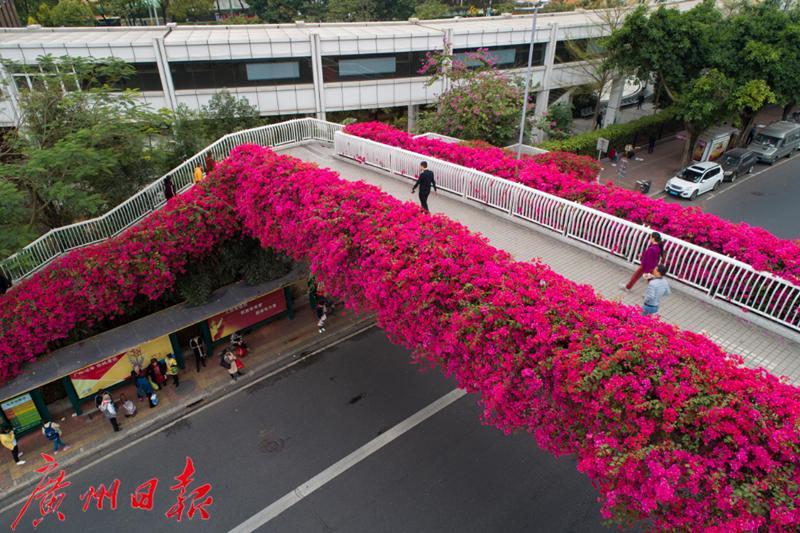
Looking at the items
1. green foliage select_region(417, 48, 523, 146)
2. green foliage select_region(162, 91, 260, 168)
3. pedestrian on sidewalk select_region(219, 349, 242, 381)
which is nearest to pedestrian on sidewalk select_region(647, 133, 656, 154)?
green foliage select_region(417, 48, 523, 146)

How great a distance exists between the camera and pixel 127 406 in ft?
47.6

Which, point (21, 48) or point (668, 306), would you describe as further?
point (21, 48)

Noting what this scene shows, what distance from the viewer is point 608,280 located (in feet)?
39.1

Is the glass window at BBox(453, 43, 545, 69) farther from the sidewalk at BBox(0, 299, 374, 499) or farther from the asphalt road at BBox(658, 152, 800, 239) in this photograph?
the sidewalk at BBox(0, 299, 374, 499)

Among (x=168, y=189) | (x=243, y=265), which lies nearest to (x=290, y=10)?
(x=168, y=189)

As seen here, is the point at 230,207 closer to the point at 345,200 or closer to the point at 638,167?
the point at 345,200

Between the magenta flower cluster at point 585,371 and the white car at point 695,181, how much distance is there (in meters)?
22.7

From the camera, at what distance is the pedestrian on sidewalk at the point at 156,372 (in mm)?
15406

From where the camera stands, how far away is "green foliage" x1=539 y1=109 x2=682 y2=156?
31.3 metres

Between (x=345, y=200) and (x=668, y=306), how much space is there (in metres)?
7.88

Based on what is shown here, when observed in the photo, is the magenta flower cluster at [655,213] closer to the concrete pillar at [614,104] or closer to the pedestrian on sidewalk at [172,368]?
the pedestrian on sidewalk at [172,368]

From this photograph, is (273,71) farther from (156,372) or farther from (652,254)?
(652,254)

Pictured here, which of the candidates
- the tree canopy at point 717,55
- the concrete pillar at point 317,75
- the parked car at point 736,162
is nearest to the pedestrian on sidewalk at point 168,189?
the concrete pillar at point 317,75

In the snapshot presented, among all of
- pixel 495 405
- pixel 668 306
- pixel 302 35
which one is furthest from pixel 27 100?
pixel 668 306
